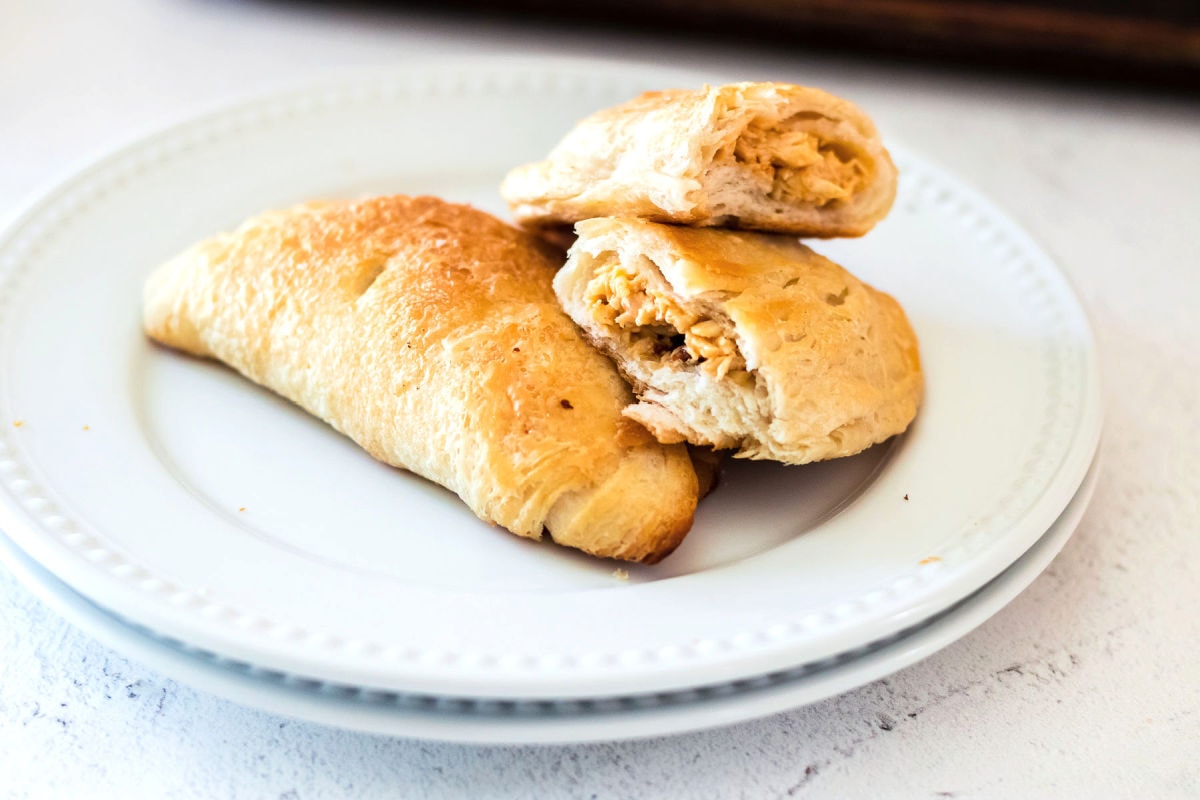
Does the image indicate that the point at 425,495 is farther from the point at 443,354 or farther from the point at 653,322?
the point at 653,322

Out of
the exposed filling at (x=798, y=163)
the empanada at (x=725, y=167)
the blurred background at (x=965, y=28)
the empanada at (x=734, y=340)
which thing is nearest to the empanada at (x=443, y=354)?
the empanada at (x=734, y=340)

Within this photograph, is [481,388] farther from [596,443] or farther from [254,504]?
[254,504]

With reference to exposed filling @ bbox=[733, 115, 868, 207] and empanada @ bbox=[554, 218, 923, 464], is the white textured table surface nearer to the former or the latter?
empanada @ bbox=[554, 218, 923, 464]

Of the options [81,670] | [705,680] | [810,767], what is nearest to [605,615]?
[705,680]

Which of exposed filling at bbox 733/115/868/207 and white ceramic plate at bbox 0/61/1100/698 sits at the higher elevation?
exposed filling at bbox 733/115/868/207

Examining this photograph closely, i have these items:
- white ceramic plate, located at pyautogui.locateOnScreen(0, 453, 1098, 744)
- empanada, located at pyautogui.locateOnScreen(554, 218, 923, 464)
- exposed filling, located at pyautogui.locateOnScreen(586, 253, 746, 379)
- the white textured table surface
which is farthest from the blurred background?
white ceramic plate, located at pyautogui.locateOnScreen(0, 453, 1098, 744)

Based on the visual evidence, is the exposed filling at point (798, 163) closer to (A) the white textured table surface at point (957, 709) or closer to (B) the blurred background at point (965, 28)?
(A) the white textured table surface at point (957, 709)

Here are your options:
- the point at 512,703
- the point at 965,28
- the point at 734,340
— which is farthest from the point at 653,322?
the point at 965,28

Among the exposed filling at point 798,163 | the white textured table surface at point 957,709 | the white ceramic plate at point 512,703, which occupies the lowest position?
the white textured table surface at point 957,709
